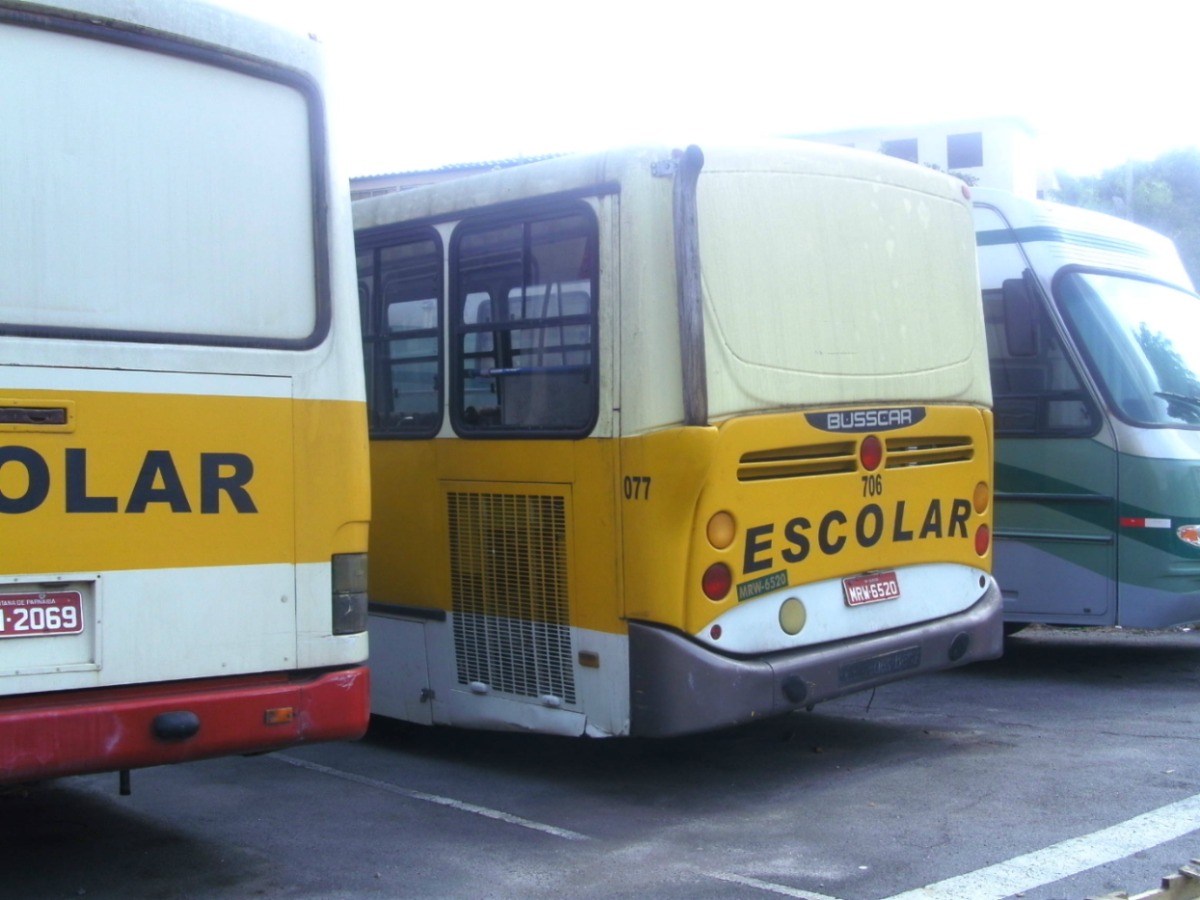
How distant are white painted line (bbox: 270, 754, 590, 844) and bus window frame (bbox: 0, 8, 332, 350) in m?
2.48

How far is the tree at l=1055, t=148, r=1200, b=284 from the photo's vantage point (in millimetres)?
45681

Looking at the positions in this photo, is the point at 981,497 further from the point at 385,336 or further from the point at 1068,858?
the point at 385,336

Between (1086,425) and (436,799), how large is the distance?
5.01 m

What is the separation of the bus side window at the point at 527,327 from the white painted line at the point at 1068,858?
2646mm

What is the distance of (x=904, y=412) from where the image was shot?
7.63 meters

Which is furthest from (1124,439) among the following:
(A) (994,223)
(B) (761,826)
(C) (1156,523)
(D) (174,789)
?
(D) (174,789)

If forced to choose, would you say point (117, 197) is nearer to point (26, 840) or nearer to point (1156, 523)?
point (26, 840)

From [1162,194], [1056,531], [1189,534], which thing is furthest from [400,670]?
[1162,194]

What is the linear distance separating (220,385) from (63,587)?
35.6 inches

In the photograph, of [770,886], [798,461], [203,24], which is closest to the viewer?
[203,24]

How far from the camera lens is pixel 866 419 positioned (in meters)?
7.41

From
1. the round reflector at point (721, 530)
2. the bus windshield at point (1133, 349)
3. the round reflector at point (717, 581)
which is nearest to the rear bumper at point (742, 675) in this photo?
the round reflector at point (717, 581)

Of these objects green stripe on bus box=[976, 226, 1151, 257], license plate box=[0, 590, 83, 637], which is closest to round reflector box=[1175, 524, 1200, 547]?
green stripe on bus box=[976, 226, 1151, 257]

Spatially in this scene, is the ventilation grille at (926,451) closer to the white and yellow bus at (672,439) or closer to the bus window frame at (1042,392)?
the white and yellow bus at (672,439)
